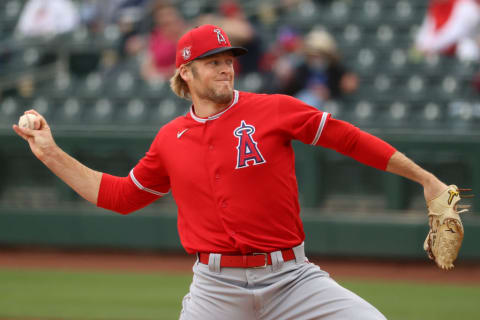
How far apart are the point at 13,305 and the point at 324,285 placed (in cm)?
434

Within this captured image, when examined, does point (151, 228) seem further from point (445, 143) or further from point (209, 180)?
point (209, 180)

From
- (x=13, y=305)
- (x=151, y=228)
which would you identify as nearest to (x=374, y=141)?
(x=13, y=305)

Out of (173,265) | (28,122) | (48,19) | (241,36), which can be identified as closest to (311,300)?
(28,122)

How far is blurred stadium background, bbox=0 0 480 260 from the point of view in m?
8.45

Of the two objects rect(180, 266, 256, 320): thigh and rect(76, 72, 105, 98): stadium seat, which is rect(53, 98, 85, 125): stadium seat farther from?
rect(180, 266, 256, 320): thigh

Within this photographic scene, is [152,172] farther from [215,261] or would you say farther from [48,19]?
[48,19]

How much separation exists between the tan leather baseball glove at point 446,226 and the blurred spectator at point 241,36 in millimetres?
6179

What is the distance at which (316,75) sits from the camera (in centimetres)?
905

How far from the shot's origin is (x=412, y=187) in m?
8.46

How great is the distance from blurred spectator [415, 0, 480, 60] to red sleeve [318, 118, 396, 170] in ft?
20.4

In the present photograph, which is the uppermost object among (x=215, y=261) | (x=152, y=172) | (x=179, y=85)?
(x=179, y=85)

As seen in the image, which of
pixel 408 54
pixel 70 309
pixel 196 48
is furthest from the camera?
pixel 408 54

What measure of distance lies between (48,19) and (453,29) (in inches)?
238

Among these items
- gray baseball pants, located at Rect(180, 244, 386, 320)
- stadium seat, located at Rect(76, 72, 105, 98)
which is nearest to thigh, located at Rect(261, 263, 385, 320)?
gray baseball pants, located at Rect(180, 244, 386, 320)
